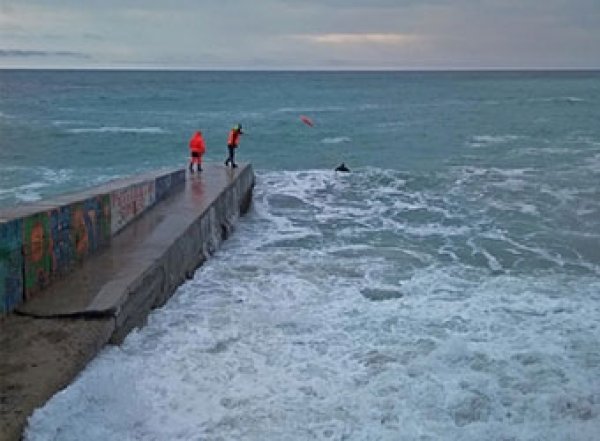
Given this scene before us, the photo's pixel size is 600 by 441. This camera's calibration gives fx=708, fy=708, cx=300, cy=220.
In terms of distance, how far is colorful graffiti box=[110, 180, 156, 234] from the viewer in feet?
37.3

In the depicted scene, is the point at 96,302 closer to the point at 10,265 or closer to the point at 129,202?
the point at 10,265

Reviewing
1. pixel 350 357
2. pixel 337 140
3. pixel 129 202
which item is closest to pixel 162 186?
pixel 129 202

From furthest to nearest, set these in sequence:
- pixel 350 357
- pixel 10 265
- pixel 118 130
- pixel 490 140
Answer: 1. pixel 118 130
2. pixel 490 140
3. pixel 350 357
4. pixel 10 265

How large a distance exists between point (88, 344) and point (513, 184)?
1775 cm

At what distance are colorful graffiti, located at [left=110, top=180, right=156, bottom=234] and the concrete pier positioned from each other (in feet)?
0.45

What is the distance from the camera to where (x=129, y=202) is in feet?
40.7

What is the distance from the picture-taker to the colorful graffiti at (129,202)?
11.4 metres

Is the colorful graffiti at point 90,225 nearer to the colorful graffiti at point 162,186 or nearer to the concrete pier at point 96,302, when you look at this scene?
the concrete pier at point 96,302

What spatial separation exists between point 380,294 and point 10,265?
559 cm

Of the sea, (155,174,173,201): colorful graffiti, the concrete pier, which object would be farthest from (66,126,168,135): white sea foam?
the concrete pier

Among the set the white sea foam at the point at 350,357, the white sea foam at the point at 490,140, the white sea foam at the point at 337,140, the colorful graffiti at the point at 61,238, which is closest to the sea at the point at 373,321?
the white sea foam at the point at 350,357

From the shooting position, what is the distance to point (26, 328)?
7453 millimetres

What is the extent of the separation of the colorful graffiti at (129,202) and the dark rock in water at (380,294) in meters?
4.13

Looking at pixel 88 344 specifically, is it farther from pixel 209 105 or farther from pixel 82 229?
pixel 209 105
